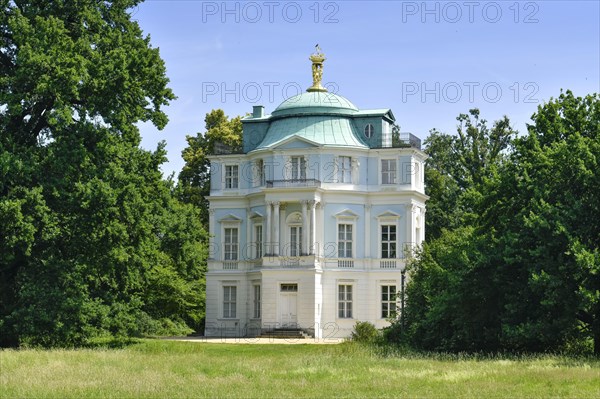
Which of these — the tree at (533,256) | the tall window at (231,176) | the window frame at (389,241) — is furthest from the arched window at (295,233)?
the tree at (533,256)

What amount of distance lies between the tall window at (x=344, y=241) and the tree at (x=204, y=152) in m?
14.0

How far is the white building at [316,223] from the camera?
58969 millimetres

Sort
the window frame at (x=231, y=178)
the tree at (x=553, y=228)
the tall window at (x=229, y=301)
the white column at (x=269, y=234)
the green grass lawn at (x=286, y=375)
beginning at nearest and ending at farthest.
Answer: the green grass lawn at (x=286, y=375) < the tree at (x=553, y=228) < the white column at (x=269, y=234) < the tall window at (x=229, y=301) < the window frame at (x=231, y=178)

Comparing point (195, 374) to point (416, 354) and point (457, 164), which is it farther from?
point (457, 164)

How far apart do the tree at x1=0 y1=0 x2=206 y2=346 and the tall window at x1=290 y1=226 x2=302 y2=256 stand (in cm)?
1709

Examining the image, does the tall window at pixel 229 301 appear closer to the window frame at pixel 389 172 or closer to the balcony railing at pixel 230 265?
the balcony railing at pixel 230 265

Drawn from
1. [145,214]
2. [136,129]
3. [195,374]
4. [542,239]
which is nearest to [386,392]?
[195,374]

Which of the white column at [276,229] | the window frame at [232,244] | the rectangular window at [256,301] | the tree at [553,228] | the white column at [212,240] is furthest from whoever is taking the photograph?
the white column at [212,240]

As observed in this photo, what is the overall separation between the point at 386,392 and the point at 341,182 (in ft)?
110

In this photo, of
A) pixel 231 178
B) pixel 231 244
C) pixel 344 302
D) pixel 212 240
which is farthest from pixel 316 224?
pixel 212 240

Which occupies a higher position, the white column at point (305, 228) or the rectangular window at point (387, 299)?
the white column at point (305, 228)

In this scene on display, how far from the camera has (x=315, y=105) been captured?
61.8m

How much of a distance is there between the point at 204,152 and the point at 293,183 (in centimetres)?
1613

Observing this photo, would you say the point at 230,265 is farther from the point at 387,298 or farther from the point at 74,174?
the point at 74,174
